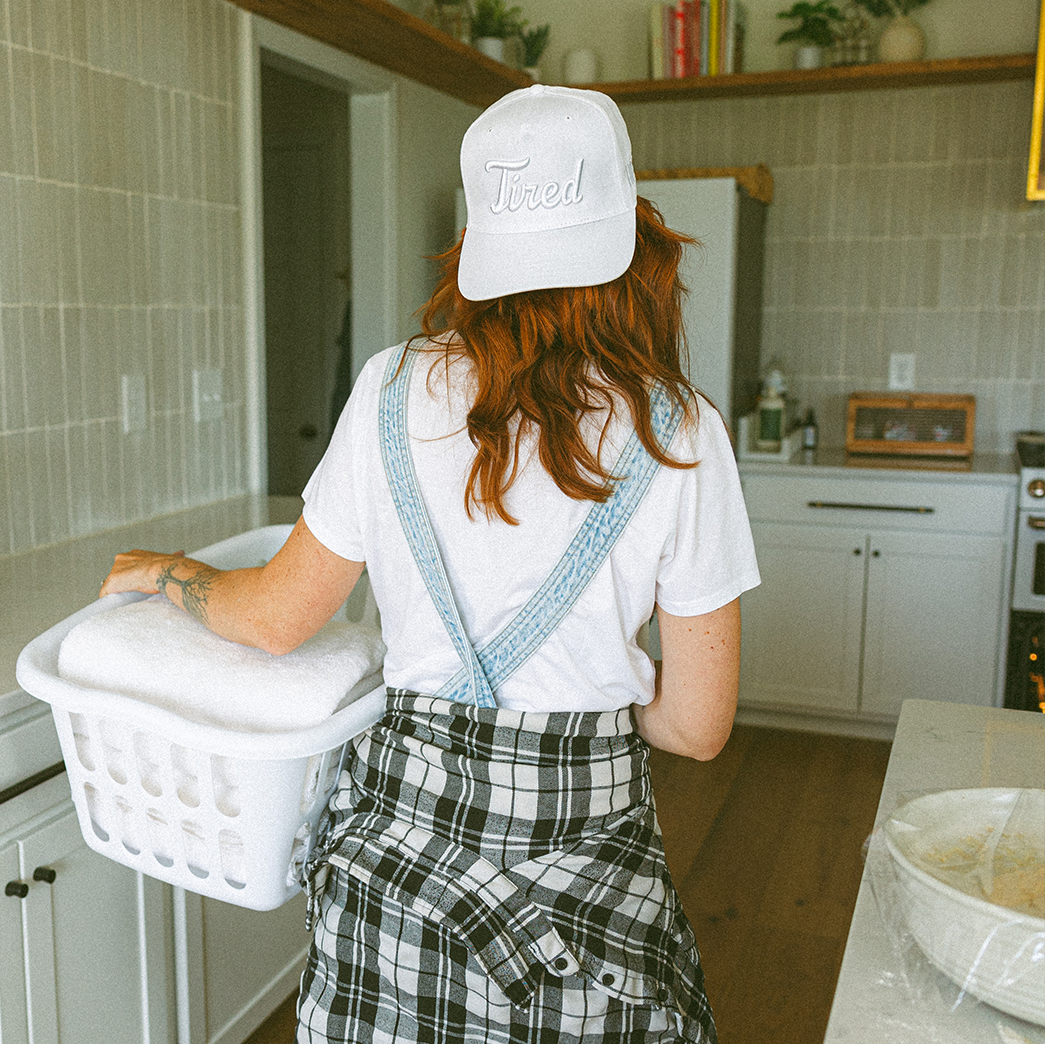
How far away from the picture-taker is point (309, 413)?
404cm

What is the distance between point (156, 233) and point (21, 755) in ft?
4.55

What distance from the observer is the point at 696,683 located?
1073mm

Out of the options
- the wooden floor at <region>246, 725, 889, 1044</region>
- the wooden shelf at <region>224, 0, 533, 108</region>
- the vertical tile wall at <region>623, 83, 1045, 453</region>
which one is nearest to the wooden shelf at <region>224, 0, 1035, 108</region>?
the wooden shelf at <region>224, 0, 533, 108</region>

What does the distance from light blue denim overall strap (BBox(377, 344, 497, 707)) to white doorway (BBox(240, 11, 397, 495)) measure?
249cm

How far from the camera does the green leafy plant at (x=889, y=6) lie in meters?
3.62

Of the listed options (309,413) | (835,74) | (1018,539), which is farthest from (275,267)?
(1018,539)

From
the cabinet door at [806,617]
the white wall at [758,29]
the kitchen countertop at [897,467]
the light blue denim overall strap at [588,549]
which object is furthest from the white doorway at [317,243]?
the light blue denim overall strap at [588,549]

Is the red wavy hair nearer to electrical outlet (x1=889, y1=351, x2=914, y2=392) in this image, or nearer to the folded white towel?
the folded white towel

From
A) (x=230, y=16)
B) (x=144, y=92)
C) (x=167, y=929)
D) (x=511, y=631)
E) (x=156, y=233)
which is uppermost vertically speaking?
(x=230, y=16)

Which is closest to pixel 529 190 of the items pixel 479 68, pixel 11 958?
pixel 11 958

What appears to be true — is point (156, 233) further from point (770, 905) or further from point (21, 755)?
point (770, 905)

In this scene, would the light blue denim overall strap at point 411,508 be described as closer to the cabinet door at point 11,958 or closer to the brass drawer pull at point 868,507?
the cabinet door at point 11,958

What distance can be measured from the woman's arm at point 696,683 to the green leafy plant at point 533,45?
10.3ft

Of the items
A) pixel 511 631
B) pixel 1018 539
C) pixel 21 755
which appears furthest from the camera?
pixel 1018 539
